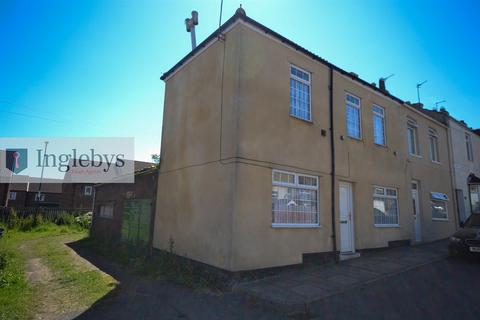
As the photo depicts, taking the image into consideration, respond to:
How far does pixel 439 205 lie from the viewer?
14.8 metres

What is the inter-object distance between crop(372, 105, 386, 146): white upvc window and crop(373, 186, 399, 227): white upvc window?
2.05 meters

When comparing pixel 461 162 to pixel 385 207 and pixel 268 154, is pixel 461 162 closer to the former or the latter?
pixel 385 207

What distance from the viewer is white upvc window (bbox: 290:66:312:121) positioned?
8899 mm

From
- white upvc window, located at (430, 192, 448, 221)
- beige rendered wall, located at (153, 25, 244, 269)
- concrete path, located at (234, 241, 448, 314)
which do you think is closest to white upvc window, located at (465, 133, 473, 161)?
white upvc window, located at (430, 192, 448, 221)

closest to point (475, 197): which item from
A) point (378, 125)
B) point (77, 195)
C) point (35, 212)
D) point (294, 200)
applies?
point (378, 125)

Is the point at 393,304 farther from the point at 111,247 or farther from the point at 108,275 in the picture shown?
the point at 111,247

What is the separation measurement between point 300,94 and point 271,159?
2763 mm

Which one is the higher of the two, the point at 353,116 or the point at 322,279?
the point at 353,116

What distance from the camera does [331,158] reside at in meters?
9.45

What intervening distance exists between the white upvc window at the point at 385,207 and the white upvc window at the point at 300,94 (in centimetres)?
452

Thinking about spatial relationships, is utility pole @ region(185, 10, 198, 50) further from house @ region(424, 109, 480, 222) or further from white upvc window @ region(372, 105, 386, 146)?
house @ region(424, 109, 480, 222)

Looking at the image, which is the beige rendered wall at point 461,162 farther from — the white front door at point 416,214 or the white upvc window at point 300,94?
the white upvc window at point 300,94

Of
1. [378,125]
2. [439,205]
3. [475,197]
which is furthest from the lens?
[475,197]

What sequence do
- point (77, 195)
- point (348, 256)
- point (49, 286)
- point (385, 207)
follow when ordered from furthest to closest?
point (77, 195) < point (385, 207) < point (348, 256) < point (49, 286)
